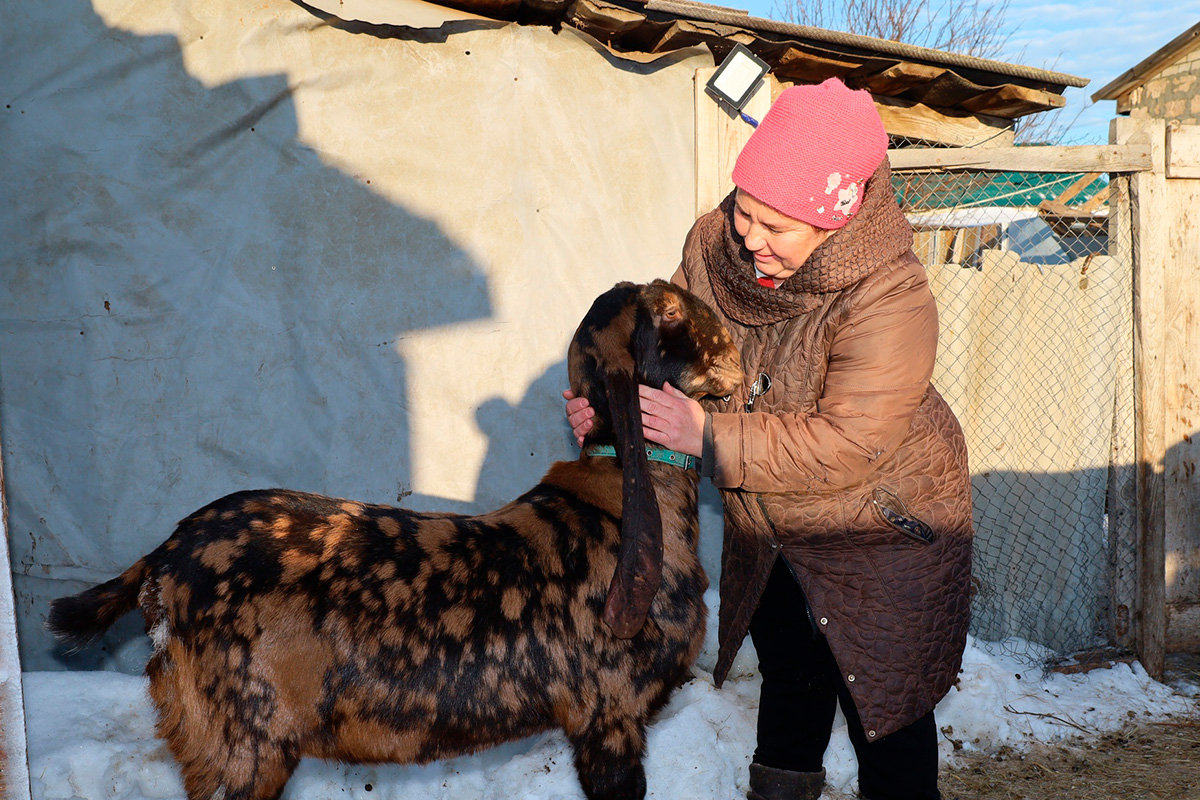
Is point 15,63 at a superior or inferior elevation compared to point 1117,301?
superior

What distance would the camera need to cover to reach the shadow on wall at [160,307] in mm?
4293

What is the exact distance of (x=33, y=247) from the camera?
4297mm

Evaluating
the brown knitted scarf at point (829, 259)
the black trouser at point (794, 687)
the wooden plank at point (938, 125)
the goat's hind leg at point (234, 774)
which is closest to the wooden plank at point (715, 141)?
the wooden plank at point (938, 125)

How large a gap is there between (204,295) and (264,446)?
880 millimetres

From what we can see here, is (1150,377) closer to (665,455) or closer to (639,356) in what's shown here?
(665,455)

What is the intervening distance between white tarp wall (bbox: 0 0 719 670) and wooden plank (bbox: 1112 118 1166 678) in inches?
117

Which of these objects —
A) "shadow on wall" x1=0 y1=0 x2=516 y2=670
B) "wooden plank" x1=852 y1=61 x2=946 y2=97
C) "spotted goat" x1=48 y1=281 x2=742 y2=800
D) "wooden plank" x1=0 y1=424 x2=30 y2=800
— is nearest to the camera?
"wooden plank" x1=0 y1=424 x2=30 y2=800

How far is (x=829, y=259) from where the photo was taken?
238 centimetres

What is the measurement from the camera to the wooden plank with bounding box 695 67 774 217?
203 inches

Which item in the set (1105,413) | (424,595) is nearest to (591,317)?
(424,595)

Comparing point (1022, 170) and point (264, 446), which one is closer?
point (264, 446)

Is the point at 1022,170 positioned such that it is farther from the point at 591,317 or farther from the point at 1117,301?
the point at 591,317

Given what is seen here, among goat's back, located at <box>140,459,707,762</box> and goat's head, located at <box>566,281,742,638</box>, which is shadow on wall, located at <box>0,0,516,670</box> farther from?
goat's head, located at <box>566,281,742,638</box>

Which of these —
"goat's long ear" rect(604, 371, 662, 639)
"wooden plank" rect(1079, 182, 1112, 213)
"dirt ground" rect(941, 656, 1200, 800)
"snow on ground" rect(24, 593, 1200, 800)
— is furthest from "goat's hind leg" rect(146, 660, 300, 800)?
"wooden plank" rect(1079, 182, 1112, 213)
